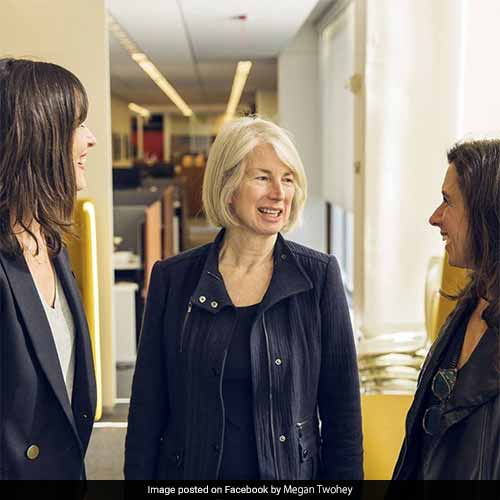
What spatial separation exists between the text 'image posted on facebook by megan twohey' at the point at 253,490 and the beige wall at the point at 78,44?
8.49ft

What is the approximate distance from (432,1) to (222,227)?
2.92 m

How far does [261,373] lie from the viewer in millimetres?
1689

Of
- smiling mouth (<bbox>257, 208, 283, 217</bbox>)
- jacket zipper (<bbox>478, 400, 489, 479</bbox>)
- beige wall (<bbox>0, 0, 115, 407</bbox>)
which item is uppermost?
beige wall (<bbox>0, 0, 115, 407</bbox>)

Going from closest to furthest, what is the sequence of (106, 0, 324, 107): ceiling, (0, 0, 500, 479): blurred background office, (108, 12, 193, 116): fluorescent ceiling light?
(0, 0, 500, 479): blurred background office < (106, 0, 324, 107): ceiling < (108, 12, 193, 116): fluorescent ceiling light

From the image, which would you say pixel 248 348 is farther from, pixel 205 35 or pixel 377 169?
pixel 205 35

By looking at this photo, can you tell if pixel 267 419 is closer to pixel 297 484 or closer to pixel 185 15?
pixel 297 484

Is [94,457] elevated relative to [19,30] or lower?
lower

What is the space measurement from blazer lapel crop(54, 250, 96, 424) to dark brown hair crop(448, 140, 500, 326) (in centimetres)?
79

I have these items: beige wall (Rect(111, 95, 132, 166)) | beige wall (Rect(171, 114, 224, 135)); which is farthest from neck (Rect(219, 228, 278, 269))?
beige wall (Rect(171, 114, 224, 135))

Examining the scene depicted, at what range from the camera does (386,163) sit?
4457mm

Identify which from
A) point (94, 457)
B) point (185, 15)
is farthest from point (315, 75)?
point (94, 457)

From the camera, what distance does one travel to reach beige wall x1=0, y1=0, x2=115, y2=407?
13.0 ft

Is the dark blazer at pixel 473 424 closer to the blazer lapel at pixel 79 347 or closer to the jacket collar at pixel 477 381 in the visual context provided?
the jacket collar at pixel 477 381

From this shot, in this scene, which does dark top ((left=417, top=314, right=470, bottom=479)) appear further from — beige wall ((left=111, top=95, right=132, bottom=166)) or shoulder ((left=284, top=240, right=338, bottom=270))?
beige wall ((left=111, top=95, right=132, bottom=166))
